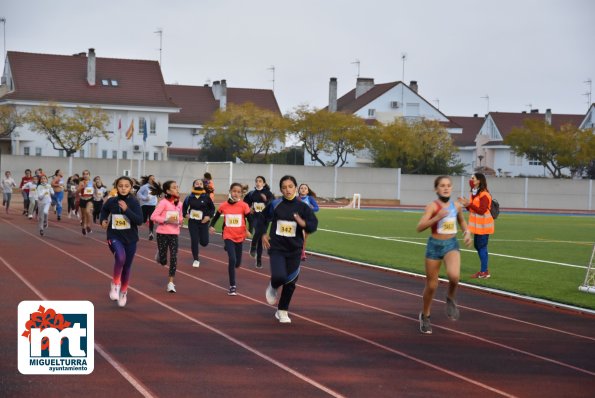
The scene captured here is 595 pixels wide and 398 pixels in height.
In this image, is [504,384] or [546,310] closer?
[504,384]

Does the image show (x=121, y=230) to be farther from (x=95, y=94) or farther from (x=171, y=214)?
(x=95, y=94)

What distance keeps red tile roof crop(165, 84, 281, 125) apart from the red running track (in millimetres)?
76545

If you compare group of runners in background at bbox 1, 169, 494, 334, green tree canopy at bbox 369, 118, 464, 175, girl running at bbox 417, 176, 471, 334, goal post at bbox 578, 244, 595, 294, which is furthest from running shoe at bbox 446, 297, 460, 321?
green tree canopy at bbox 369, 118, 464, 175

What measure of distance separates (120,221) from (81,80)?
69983mm

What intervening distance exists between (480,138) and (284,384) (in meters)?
99.3

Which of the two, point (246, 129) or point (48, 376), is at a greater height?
point (246, 129)

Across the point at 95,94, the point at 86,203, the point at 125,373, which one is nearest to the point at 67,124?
the point at 95,94

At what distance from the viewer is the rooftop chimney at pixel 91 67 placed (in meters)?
81.1

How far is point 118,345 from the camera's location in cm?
1077

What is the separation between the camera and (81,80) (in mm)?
81688

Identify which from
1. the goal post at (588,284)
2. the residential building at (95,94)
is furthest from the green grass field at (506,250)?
the residential building at (95,94)

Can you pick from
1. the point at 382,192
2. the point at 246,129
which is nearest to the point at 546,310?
the point at 382,192

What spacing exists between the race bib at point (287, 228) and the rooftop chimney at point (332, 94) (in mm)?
85321

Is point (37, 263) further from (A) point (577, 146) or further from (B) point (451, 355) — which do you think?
(A) point (577, 146)
